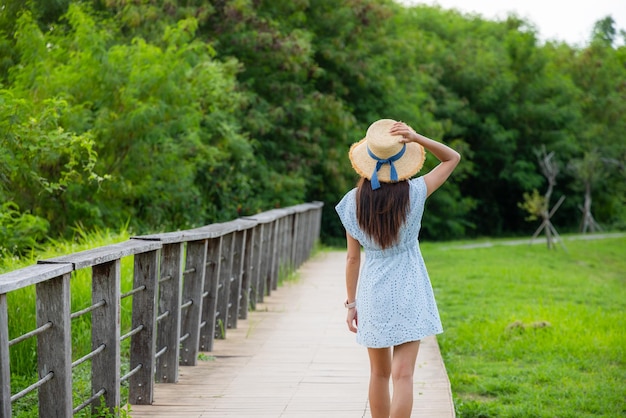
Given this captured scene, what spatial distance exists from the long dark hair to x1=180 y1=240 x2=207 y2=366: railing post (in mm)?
2503

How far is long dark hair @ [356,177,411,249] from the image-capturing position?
13.7ft

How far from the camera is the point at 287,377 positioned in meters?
6.09

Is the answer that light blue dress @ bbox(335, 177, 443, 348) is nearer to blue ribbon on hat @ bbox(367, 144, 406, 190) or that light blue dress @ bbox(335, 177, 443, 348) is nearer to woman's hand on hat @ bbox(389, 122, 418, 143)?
blue ribbon on hat @ bbox(367, 144, 406, 190)

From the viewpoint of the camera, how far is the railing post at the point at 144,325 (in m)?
5.28

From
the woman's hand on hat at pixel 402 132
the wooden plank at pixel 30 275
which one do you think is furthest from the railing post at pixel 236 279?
the wooden plank at pixel 30 275

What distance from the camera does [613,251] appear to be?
25.0 metres

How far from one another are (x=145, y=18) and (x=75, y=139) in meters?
8.59

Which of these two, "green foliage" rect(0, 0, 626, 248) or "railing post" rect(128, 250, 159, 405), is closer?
"railing post" rect(128, 250, 159, 405)

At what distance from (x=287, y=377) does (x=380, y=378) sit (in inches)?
73.2

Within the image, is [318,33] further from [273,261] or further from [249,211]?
[273,261]

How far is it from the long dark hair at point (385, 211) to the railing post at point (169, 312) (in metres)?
1.92

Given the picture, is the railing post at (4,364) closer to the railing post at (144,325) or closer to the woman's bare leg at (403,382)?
the woman's bare leg at (403,382)

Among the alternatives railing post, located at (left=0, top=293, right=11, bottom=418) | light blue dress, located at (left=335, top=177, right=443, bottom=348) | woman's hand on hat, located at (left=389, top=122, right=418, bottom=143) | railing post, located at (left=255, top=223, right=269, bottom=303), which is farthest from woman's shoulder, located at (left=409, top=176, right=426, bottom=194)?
railing post, located at (left=255, top=223, right=269, bottom=303)

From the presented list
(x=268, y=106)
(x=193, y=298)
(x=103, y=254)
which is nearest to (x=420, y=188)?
(x=103, y=254)
